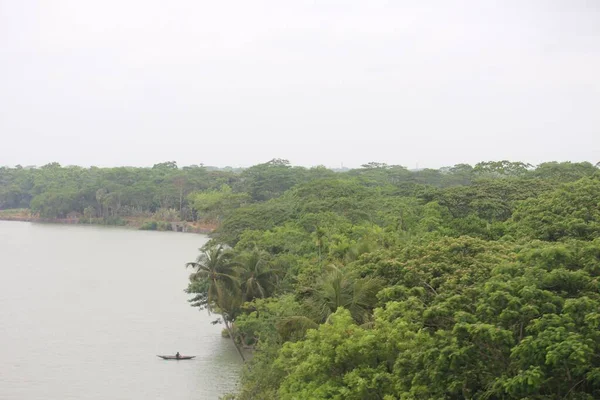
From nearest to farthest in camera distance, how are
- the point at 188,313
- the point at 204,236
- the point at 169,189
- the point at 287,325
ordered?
1. the point at 287,325
2. the point at 188,313
3. the point at 204,236
4. the point at 169,189

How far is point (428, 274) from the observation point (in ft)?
54.6

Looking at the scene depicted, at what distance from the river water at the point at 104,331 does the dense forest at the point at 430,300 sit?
2.14 metres

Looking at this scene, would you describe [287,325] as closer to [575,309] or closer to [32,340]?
[575,309]

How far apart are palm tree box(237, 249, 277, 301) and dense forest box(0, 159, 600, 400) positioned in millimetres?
48

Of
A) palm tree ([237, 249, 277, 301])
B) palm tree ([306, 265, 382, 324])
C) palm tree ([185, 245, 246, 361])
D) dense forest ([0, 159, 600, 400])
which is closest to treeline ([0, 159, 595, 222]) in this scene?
dense forest ([0, 159, 600, 400])

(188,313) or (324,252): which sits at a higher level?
(324,252)

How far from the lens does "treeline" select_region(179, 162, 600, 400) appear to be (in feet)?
37.7

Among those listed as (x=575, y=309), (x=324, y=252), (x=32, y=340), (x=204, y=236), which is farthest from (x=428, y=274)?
(x=204, y=236)

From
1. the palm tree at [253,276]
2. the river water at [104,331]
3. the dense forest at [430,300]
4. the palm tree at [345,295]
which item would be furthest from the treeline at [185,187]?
the palm tree at [345,295]

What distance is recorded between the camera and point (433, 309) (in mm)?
13969

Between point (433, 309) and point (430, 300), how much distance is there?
6.99ft

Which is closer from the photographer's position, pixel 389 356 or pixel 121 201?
pixel 389 356

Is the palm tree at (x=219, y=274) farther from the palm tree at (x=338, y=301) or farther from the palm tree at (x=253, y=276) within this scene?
the palm tree at (x=338, y=301)

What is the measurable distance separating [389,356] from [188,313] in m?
22.2
